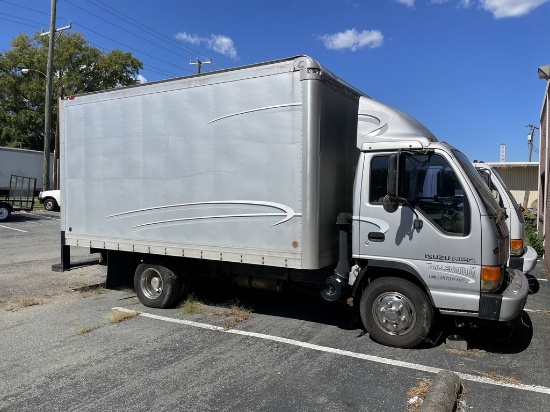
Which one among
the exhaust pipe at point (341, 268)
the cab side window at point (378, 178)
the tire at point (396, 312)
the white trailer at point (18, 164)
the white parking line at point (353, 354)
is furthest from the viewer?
the white trailer at point (18, 164)

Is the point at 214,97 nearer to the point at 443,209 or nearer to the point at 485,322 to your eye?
the point at 443,209

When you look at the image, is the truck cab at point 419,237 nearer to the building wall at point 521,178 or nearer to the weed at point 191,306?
the weed at point 191,306

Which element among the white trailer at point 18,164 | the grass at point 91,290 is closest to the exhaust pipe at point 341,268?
the grass at point 91,290

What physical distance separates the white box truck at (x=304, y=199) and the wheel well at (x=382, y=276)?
16 millimetres

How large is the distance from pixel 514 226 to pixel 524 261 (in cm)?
69

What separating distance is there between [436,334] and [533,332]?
140 cm

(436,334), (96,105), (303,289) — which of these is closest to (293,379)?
(303,289)

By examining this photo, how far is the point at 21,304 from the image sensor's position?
7121 millimetres

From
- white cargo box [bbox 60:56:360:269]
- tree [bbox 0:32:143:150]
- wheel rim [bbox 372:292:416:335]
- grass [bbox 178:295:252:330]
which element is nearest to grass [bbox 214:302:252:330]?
grass [bbox 178:295:252:330]

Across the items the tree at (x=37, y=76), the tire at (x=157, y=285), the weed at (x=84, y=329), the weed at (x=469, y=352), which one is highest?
the tree at (x=37, y=76)

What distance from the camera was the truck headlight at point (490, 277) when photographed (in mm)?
4676

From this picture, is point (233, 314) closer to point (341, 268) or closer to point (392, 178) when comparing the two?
point (341, 268)

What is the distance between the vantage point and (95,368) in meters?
4.68

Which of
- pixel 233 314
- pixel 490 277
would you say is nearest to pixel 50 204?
pixel 233 314
